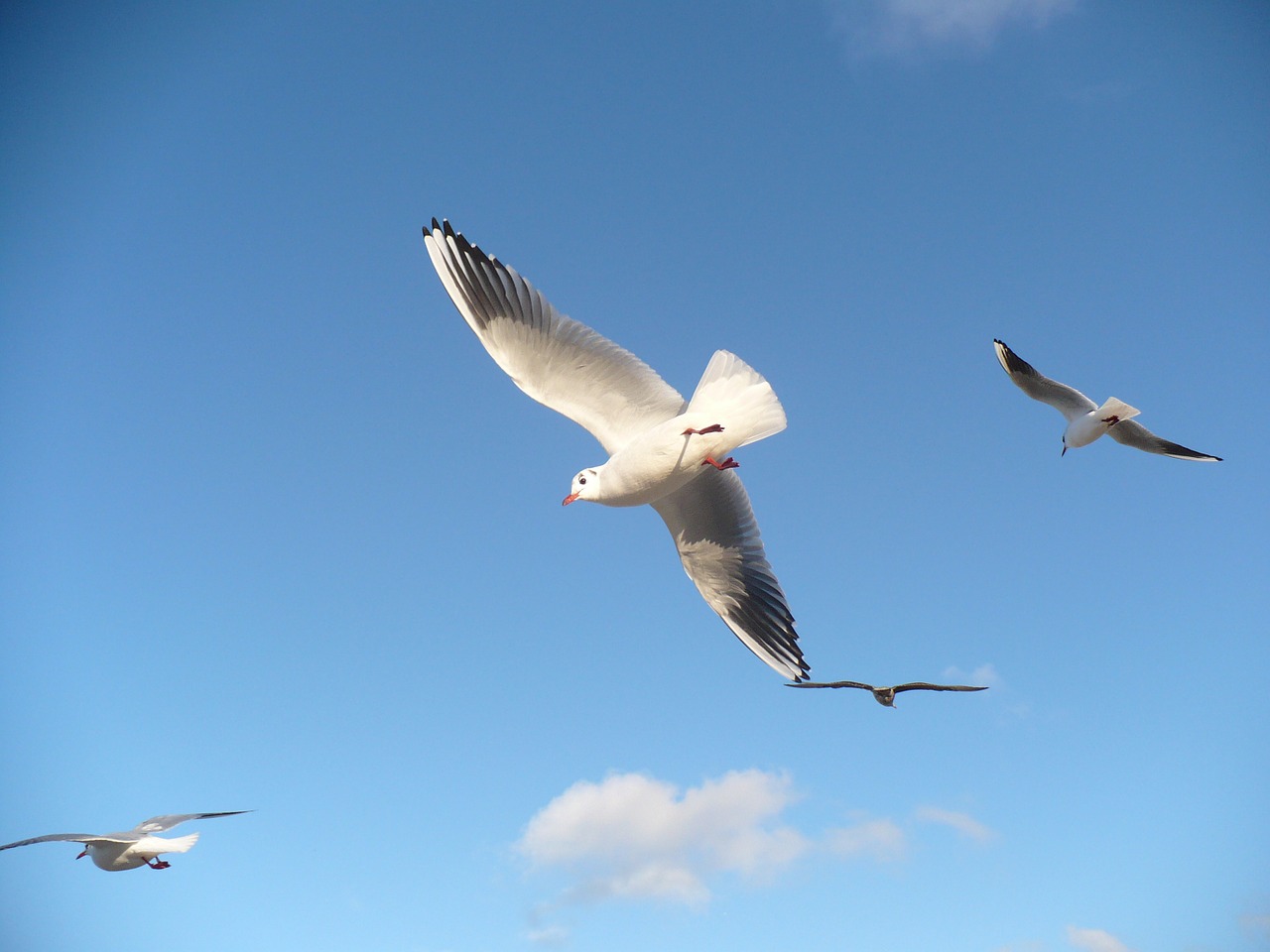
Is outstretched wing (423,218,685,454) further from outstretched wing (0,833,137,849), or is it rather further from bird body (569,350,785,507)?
outstretched wing (0,833,137,849)

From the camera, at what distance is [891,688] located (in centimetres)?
787

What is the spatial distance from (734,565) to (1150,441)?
4.94 meters

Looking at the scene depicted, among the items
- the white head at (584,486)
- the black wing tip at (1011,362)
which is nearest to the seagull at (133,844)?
the white head at (584,486)

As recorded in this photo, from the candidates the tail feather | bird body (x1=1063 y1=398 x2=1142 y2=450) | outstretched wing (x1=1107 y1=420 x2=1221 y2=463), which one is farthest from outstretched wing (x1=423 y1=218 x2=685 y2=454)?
outstretched wing (x1=1107 y1=420 x2=1221 y2=463)

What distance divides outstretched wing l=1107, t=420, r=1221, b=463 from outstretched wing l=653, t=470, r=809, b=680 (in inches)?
172

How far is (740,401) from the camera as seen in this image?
7.57m

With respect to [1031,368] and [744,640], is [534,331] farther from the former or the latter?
[1031,368]

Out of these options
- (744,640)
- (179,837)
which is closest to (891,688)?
(744,640)

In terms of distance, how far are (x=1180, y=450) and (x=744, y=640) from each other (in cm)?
528

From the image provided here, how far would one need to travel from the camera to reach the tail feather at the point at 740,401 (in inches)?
298

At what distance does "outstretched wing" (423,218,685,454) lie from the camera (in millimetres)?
7914

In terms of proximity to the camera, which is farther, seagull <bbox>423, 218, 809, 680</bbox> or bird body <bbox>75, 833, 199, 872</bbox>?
bird body <bbox>75, 833, 199, 872</bbox>

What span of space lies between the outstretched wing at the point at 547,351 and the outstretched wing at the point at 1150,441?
538 centimetres

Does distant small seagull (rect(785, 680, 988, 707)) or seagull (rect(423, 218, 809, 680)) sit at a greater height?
seagull (rect(423, 218, 809, 680))
